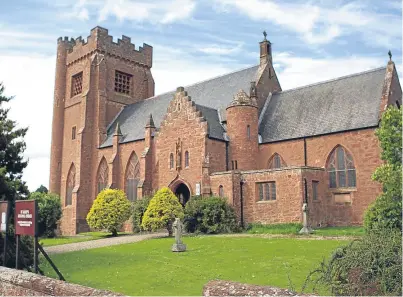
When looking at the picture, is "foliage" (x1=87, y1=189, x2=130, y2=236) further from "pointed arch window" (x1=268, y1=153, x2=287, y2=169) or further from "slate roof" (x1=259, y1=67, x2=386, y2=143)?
"slate roof" (x1=259, y1=67, x2=386, y2=143)

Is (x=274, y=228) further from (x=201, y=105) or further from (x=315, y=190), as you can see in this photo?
(x=201, y=105)

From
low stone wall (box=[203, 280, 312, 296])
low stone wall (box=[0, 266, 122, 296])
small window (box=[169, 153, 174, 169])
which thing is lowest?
low stone wall (box=[0, 266, 122, 296])

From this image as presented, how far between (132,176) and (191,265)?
26236 millimetres

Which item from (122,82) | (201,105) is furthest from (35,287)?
(122,82)

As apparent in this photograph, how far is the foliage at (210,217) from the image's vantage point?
93.7 ft

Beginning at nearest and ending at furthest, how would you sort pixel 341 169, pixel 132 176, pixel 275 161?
pixel 341 169, pixel 275 161, pixel 132 176

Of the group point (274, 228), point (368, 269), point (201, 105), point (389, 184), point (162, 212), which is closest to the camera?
point (368, 269)

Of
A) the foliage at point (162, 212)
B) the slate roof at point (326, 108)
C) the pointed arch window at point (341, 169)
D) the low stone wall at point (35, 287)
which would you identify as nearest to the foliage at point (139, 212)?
the foliage at point (162, 212)

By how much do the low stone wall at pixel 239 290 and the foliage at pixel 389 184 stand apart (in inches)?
307

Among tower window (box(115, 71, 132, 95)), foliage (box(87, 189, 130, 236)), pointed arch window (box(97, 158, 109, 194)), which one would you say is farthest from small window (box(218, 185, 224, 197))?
tower window (box(115, 71, 132, 95))

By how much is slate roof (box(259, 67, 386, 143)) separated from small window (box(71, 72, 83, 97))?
2375 cm

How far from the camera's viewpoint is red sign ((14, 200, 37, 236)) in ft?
39.3

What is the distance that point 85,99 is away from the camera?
46.2 m

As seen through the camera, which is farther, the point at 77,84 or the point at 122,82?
the point at 77,84
